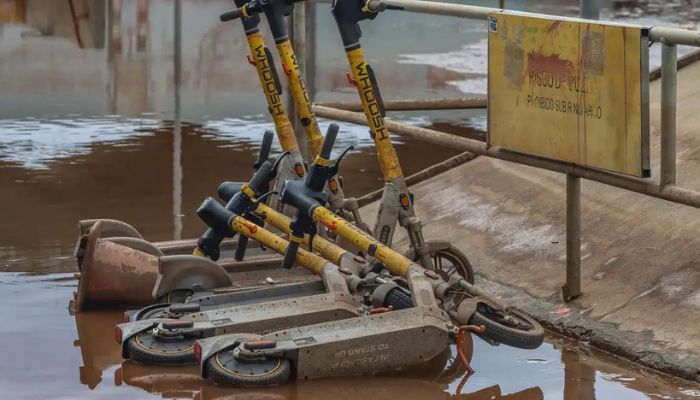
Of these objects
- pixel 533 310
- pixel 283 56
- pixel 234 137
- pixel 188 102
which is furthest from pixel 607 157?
pixel 188 102

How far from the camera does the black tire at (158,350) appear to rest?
21.6 feet

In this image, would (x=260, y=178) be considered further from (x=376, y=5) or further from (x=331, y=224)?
(x=376, y=5)

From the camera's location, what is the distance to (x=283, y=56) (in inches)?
322

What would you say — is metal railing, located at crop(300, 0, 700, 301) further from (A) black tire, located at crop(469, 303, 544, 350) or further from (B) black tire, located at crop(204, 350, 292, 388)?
(B) black tire, located at crop(204, 350, 292, 388)

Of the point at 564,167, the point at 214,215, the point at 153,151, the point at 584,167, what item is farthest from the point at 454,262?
the point at 153,151

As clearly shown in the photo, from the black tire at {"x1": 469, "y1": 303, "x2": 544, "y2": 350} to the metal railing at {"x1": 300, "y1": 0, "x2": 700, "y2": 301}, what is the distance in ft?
2.62

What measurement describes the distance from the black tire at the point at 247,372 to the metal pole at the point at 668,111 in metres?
1.90

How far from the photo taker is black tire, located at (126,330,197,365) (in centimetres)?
657

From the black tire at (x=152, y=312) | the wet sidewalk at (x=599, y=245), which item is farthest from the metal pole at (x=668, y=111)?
the black tire at (x=152, y=312)

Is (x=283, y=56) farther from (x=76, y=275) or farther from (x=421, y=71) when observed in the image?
(x=421, y=71)

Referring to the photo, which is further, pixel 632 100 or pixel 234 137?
pixel 234 137

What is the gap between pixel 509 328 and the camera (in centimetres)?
663

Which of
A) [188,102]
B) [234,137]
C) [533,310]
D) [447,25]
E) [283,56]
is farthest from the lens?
[447,25]

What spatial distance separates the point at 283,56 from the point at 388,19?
1374 cm
